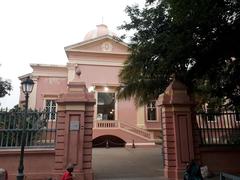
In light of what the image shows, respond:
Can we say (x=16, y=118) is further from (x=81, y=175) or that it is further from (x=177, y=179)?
(x=177, y=179)

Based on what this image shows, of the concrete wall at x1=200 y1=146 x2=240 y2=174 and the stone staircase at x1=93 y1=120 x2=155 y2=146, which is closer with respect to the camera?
the concrete wall at x1=200 y1=146 x2=240 y2=174

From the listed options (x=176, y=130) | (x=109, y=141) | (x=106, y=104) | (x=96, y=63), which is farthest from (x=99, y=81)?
(x=176, y=130)

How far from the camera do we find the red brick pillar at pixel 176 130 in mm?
8938

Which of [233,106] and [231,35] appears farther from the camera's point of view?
[233,106]

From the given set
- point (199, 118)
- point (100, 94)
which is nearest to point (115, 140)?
point (100, 94)

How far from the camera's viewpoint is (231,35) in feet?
28.5

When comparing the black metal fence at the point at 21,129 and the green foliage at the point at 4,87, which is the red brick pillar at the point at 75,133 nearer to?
the black metal fence at the point at 21,129

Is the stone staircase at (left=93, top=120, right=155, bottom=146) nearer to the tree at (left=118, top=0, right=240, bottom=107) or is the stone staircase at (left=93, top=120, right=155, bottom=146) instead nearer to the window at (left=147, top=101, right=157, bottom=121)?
the window at (left=147, top=101, right=157, bottom=121)

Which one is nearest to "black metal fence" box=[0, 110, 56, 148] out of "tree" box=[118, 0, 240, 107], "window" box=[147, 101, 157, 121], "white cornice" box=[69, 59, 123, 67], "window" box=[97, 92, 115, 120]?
"tree" box=[118, 0, 240, 107]

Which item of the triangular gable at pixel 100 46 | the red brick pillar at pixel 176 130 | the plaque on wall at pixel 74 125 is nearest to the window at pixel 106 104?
the triangular gable at pixel 100 46

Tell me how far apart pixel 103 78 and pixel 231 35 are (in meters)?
18.7

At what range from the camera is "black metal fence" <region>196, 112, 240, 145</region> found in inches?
379

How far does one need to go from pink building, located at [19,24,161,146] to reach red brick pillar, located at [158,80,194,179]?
14925 mm

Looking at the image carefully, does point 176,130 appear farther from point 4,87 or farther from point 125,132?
point 4,87
